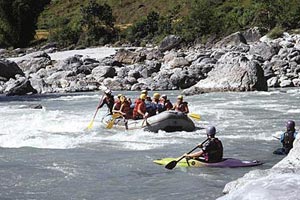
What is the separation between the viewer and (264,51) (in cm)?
3500

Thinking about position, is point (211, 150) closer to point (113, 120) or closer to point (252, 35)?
point (113, 120)

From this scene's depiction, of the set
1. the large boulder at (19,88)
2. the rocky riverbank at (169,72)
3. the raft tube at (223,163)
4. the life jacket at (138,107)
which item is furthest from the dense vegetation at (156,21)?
the raft tube at (223,163)

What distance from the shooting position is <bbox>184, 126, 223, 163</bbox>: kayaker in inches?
412

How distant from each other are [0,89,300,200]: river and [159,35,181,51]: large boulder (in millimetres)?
25721

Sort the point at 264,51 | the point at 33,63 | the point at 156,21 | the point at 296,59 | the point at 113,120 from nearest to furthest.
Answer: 1. the point at 113,120
2. the point at 296,59
3. the point at 264,51
4. the point at 33,63
5. the point at 156,21

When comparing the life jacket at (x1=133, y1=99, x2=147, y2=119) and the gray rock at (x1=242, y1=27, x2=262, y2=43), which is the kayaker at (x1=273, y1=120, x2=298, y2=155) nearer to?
the life jacket at (x1=133, y1=99, x2=147, y2=119)

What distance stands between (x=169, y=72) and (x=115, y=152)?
2005cm

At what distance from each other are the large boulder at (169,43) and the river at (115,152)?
25721mm

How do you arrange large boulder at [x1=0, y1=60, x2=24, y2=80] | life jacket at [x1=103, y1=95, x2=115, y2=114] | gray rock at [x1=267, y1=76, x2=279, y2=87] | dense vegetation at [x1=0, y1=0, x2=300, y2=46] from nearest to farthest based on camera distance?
life jacket at [x1=103, y1=95, x2=115, y2=114] < gray rock at [x1=267, y1=76, x2=279, y2=87] < large boulder at [x1=0, y1=60, x2=24, y2=80] < dense vegetation at [x1=0, y1=0, x2=300, y2=46]

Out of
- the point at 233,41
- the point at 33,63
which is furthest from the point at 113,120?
the point at 233,41

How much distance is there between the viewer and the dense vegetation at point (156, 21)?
49.3 meters

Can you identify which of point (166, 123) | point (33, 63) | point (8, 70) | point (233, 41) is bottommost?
point (166, 123)

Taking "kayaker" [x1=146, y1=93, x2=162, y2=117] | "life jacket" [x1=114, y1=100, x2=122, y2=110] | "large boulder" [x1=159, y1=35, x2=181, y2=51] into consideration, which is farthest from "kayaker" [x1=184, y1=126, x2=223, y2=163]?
"large boulder" [x1=159, y1=35, x2=181, y2=51]

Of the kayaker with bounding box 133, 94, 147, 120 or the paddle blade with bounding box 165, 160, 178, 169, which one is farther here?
the kayaker with bounding box 133, 94, 147, 120
